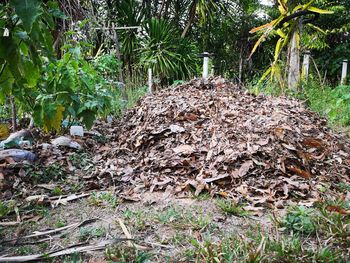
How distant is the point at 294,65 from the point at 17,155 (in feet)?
11.7

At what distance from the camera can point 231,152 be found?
240 cm

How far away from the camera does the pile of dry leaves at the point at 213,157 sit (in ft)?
7.13

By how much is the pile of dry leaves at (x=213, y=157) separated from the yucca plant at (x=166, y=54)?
173 inches

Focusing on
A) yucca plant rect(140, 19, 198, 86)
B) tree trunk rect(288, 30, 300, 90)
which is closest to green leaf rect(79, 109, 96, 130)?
tree trunk rect(288, 30, 300, 90)

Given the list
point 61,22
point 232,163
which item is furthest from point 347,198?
point 61,22

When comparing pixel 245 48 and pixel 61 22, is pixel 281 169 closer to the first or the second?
pixel 61 22

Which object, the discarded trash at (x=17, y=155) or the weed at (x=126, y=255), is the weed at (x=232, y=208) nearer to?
the weed at (x=126, y=255)

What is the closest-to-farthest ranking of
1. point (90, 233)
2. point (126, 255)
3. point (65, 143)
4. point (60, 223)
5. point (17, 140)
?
1. point (126, 255)
2. point (90, 233)
3. point (60, 223)
4. point (17, 140)
5. point (65, 143)

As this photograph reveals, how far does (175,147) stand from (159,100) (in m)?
1.20

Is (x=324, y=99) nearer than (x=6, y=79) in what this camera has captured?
No

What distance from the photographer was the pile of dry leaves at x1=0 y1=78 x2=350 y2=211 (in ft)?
7.13

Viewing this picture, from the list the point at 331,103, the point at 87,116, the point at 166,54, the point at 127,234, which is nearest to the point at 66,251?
the point at 127,234

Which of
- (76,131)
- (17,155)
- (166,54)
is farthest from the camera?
(166,54)

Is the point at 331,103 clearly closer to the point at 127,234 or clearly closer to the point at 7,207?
the point at 127,234
